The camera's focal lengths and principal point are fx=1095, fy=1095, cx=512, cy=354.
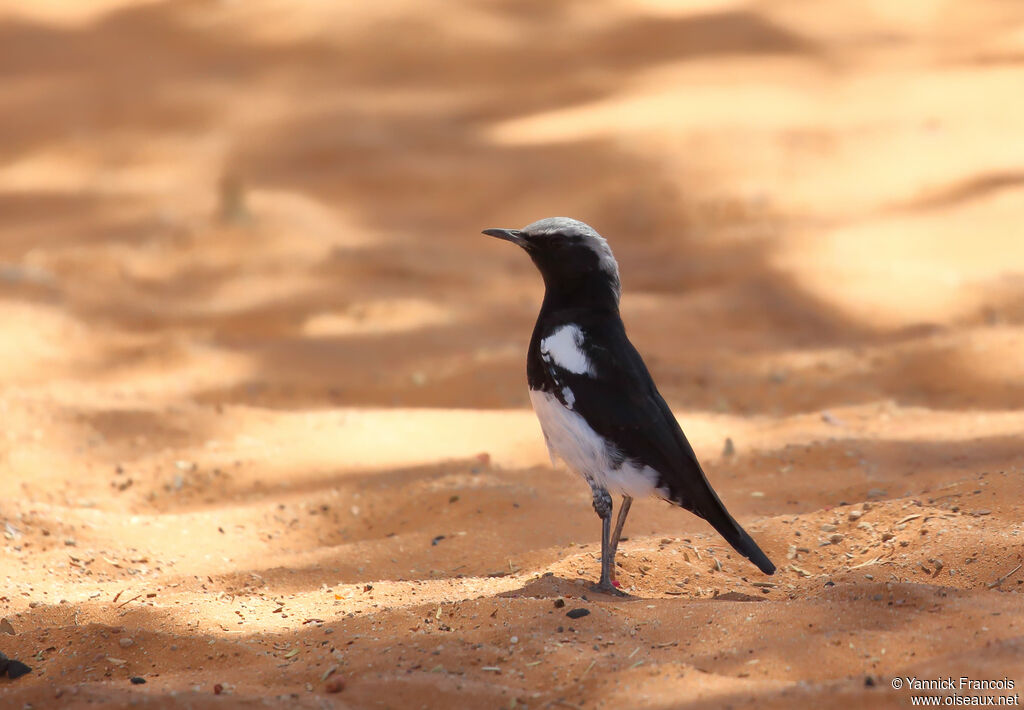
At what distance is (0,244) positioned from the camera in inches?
329

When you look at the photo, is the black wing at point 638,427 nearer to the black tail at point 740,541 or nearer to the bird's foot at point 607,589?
the black tail at point 740,541

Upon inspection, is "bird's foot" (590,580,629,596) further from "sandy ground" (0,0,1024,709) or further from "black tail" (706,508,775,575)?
"black tail" (706,508,775,575)

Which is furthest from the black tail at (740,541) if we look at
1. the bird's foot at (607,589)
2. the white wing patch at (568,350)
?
the white wing patch at (568,350)

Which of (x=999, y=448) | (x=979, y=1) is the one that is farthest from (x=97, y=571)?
(x=979, y=1)

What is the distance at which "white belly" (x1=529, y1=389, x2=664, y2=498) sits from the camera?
3541 mm

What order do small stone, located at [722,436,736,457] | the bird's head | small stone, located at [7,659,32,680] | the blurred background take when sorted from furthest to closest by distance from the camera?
1. the blurred background
2. small stone, located at [722,436,736,457]
3. the bird's head
4. small stone, located at [7,659,32,680]

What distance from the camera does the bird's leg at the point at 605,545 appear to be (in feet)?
11.5

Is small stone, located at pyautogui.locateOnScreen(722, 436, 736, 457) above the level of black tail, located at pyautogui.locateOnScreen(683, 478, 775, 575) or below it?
below

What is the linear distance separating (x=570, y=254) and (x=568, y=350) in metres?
0.34

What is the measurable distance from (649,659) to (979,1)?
1166 centimetres

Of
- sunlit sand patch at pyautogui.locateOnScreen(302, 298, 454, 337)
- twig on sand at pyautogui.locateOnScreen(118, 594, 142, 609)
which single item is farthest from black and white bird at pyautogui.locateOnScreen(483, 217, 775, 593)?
sunlit sand patch at pyautogui.locateOnScreen(302, 298, 454, 337)

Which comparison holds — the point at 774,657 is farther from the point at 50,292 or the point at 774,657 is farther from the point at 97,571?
the point at 50,292

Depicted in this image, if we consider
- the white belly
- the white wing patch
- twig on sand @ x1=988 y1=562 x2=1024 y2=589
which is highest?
the white wing patch

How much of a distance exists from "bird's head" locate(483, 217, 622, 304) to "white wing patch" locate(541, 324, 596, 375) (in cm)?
18
